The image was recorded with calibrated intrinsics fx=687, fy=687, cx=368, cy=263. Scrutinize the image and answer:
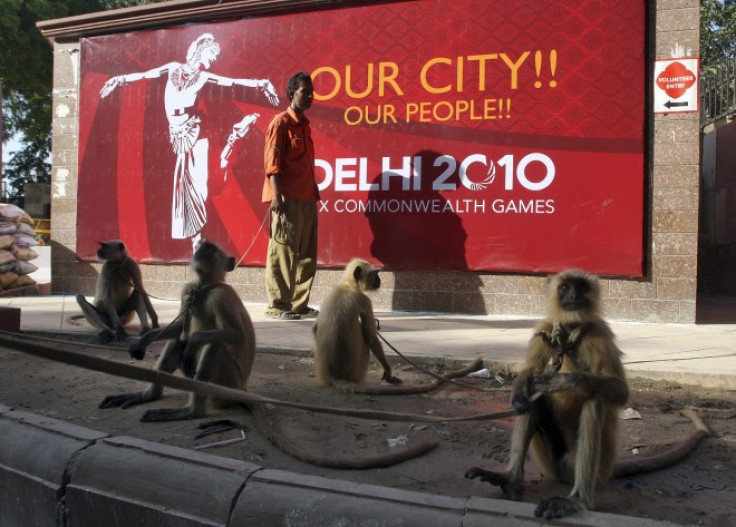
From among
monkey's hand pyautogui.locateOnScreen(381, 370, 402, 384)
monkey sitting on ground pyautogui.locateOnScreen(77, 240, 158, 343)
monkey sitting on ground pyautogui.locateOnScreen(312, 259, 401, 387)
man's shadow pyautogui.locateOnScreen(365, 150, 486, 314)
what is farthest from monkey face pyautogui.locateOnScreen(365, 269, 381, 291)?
man's shadow pyautogui.locateOnScreen(365, 150, 486, 314)

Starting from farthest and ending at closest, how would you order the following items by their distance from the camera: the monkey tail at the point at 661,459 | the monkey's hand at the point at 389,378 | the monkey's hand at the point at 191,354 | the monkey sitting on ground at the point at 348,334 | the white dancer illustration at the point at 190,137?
the white dancer illustration at the point at 190,137, the monkey's hand at the point at 389,378, the monkey sitting on ground at the point at 348,334, the monkey's hand at the point at 191,354, the monkey tail at the point at 661,459

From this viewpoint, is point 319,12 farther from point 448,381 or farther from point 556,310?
point 556,310

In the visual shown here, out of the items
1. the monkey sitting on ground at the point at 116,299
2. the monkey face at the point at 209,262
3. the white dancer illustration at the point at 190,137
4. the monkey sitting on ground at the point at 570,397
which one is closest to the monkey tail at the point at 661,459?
the monkey sitting on ground at the point at 570,397

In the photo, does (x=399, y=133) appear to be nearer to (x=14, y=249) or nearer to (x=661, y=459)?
(x=661, y=459)

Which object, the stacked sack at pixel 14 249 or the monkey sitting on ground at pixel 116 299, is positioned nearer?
the monkey sitting on ground at pixel 116 299

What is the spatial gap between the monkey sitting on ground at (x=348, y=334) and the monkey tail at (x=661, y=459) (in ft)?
7.13

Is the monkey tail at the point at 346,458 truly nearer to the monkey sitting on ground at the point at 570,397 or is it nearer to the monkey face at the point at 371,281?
the monkey sitting on ground at the point at 570,397

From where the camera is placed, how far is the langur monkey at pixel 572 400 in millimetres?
2900

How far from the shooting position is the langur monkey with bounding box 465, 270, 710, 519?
114 inches

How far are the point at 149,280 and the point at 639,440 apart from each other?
7954 mm

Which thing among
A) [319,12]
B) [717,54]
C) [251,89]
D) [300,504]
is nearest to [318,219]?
[251,89]

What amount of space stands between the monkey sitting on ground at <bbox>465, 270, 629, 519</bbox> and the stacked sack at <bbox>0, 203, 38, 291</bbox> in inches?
381

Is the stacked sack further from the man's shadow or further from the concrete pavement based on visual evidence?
the concrete pavement

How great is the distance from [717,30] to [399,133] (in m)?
15.3
